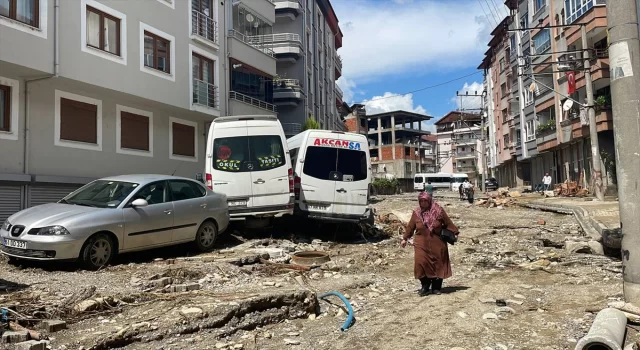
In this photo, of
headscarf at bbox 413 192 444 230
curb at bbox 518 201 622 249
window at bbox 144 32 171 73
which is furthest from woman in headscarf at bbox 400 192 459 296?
window at bbox 144 32 171 73

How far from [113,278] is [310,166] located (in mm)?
6192

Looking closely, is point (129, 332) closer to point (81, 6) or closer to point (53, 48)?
point (53, 48)

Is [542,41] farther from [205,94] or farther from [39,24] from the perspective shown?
[39,24]

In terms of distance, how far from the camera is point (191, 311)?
18.8ft

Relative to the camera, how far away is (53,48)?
13883mm

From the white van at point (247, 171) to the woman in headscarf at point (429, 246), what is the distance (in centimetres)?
552

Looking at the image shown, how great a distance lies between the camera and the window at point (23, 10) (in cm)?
1284

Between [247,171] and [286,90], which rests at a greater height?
[286,90]

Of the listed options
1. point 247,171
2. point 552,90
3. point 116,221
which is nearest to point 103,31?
point 247,171

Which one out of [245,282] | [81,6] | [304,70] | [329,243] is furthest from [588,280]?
[304,70]

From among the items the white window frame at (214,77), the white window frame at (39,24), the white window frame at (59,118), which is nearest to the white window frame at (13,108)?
the white window frame at (59,118)

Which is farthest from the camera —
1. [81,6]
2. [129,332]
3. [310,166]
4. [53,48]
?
[81,6]

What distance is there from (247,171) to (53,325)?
24.3ft

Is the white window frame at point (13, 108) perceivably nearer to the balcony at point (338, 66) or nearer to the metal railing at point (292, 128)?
the metal railing at point (292, 128)
